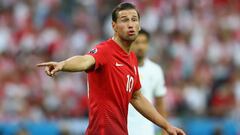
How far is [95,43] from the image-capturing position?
754 inches

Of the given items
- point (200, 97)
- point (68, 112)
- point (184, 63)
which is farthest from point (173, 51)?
point (68, 112)

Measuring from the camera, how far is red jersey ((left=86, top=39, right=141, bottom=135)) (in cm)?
829

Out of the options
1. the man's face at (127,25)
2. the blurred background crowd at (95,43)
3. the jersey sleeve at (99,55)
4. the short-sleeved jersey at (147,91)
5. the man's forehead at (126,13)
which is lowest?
the blurred background crowd at (95,43)

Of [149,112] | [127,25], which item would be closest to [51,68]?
[127,25]

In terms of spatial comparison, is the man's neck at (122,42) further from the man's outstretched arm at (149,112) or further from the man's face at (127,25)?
the man's outstretched arm at (149,112)

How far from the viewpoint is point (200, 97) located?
17.4 meters

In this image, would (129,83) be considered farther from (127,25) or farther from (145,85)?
(145,85)

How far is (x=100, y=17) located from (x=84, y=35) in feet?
3.27

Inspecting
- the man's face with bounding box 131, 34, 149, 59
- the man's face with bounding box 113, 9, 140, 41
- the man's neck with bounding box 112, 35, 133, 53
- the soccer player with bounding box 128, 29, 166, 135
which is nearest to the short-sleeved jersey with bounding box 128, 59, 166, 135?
the soccer player with bounding box 128, 29, 166, 135

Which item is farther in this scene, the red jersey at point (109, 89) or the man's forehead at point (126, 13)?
the man's forehead at point (126, 13)

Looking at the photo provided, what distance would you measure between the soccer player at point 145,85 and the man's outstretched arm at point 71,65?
Answer: 2.38m

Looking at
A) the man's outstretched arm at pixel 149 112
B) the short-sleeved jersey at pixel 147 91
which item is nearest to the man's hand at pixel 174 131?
the man's outstretched arm at pixel 149 112

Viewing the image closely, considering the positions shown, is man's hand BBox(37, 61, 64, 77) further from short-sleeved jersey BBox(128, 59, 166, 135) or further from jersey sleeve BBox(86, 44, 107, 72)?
short-sleeved jersey BBox(128, 59, 166, 135)

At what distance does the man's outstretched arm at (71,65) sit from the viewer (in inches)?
287
